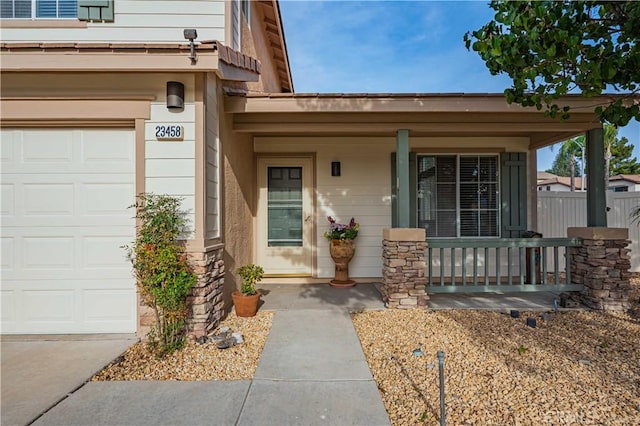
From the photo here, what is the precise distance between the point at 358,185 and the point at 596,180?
3541 millimetres

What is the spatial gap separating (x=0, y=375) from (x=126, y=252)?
1402 millimetres

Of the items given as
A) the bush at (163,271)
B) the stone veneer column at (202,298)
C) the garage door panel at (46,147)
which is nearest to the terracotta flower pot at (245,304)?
the stone veneer column at (202,298)

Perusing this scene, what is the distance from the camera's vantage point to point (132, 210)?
11.8 ft

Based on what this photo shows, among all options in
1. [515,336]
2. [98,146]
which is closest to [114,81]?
[98,146]

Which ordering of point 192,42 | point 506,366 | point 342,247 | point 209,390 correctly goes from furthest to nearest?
point 342,247
point 192,42
point 506,366
point 209,390

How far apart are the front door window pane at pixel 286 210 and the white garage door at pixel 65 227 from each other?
2794 millimetres

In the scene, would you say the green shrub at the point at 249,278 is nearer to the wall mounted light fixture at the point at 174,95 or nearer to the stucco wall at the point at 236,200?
the stucco wall at the point at 236,200

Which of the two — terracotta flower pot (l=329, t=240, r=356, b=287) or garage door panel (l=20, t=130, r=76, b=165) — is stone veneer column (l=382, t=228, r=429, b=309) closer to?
terracotta flower pot (l=329, t=240, r=356, b=287)

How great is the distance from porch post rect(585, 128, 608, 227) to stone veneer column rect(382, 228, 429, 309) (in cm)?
253

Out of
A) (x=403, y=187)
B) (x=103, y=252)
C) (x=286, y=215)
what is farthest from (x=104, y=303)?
(x=403, y=187)

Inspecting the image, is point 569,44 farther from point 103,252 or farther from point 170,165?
point 103,252

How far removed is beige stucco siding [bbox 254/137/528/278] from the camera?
6027mm

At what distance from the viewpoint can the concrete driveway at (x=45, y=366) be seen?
2.30m

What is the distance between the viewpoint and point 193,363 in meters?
2.97
